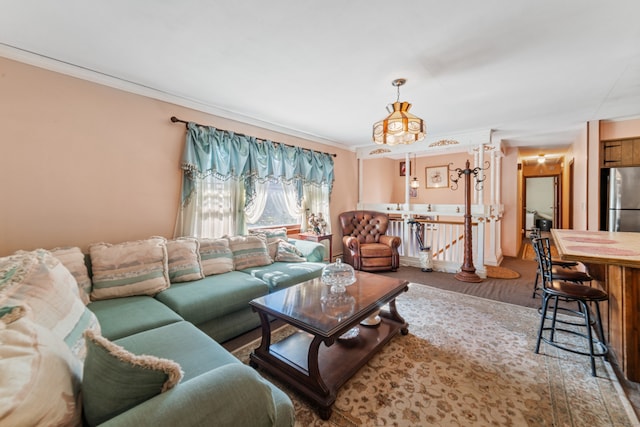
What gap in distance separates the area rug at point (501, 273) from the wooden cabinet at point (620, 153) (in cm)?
193

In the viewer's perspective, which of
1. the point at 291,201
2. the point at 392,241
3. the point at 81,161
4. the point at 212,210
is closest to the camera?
the point at 81,161

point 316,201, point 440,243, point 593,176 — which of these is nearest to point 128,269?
point 316,201

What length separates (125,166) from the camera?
2.66m

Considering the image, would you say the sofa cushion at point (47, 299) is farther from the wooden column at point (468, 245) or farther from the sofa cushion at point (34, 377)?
the wooden column at point (468, 245)

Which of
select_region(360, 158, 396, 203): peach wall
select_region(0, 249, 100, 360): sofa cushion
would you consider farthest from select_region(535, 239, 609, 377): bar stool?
select_region(360, 158, 396, 203): peach wall

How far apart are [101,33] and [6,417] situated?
2286 mm

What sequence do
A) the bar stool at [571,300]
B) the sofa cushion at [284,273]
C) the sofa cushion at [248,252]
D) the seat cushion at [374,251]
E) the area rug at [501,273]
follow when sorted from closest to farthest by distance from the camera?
the bar stool at [571,300]
the sofa cushion at [284,273]
the sofa cushion at [248,252]
the area rug at [501,273]
the seat cushion at [374,251]

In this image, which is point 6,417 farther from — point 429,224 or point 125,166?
point 429,224

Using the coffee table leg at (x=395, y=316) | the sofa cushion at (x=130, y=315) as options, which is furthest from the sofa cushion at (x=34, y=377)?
the coffee table leg at (x=395, y=316)

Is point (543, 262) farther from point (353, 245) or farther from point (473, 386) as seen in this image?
point (353, 245)

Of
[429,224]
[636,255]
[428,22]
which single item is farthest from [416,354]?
[429,224]

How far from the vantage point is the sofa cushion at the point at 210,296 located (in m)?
2.07

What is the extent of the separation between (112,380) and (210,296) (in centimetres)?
142

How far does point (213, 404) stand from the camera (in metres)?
0.84
